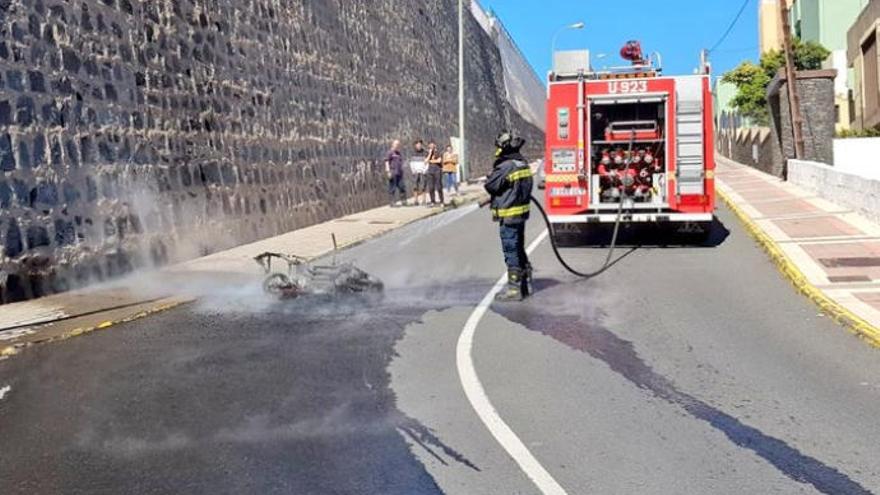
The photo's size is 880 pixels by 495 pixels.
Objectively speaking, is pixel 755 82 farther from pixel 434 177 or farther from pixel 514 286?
pixel 514 286

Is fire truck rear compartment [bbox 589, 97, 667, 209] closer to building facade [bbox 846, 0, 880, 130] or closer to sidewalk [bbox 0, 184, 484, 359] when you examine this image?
sidewalk [bbox 0, 184, 484, 359]

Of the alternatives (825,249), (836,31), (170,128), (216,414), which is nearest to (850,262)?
(825,249)

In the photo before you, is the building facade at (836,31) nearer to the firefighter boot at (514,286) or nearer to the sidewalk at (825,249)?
the sidewalk at (825,249)

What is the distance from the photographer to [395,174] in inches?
950

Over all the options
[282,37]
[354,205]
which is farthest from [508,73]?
[282,37]

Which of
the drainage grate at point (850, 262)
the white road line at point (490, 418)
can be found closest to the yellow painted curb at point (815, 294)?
the drainage grate at point (850, 262)

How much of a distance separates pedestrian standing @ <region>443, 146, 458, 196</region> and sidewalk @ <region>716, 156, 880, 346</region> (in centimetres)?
978

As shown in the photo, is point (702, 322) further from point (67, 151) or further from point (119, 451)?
point (67, 151)

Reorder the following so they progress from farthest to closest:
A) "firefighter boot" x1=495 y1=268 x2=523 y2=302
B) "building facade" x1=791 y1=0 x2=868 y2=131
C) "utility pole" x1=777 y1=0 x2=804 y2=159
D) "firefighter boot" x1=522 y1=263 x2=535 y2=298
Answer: "building facade" x1=791 y1=0 x2=868 y2=131 < "utility pole" x1=777 y1=0 x2=804 y2=159 < "firefighter boot" x1=522 y1=263 x2=535 y2=298 < "firefighter boot" x1=495 y1=268 x2=523 y2=302

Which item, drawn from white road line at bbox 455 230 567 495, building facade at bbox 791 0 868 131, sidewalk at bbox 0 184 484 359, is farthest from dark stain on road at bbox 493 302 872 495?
building facade at bbox 791 0 868 131

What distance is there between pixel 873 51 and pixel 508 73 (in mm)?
29209

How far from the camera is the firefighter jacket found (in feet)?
31.8

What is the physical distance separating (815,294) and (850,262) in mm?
2093

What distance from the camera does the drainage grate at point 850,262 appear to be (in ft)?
36.0
